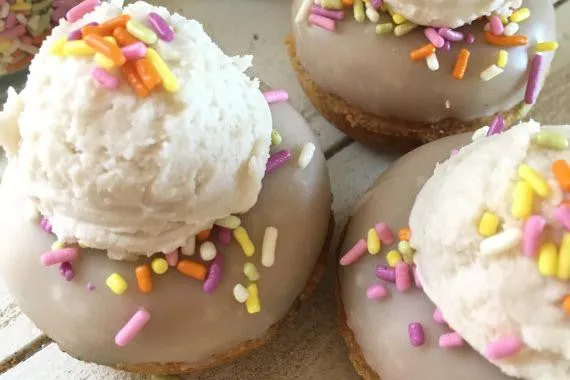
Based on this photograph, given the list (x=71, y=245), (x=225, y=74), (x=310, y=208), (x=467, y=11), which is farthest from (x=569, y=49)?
(x=71, y=245)

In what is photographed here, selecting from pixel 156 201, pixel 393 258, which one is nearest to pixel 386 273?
pixel 393 258

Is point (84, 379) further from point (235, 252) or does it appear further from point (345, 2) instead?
point (345, 2)

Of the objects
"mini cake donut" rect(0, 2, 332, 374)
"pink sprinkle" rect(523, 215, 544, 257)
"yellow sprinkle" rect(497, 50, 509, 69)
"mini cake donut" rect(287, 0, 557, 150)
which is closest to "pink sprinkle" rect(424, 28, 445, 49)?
"mini cake donut" rect(287, 0, 557, 150)

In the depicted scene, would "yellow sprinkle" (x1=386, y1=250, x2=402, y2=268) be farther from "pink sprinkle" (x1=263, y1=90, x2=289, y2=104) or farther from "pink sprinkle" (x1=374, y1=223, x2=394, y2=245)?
"pink sprinkle" (x1=263, y1=90, x2=289, y2=104)

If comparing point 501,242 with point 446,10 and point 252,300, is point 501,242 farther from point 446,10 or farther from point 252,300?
point 446,10

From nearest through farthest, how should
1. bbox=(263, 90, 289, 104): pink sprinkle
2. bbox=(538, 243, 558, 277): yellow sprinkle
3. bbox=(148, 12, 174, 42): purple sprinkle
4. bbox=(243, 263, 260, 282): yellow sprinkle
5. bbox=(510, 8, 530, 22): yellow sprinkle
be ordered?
1. bbox=(538, 243, 558, 277): yellow sprinkle
2. bbox=(148, 12, 174, 42): purple sprinkle
3. bbox=(243, 263, 260, 282): yellow sprinkle
4. bbox=(263, 90, 289, 104): pink sprinkle
5. bbox=(510, 8, 530, 22): yellow sprinkle

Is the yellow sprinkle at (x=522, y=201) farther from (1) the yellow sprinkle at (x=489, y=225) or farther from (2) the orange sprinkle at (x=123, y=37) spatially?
(2) the orange sprinkle at (x=123, y=37)
